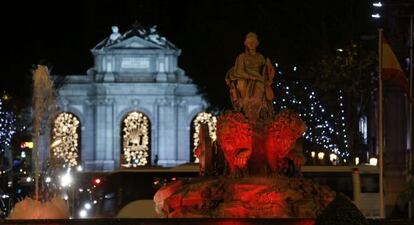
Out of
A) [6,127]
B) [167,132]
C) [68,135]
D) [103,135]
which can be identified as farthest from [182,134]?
[6,127]

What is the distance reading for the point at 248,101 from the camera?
21.0 metres

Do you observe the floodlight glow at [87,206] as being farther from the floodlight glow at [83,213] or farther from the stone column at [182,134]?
the stone column at [182,134]

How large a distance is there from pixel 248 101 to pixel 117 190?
1210 cm

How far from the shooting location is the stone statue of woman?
2102 cm

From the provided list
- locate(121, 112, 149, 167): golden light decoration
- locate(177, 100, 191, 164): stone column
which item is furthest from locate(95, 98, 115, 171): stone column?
locate(177, 100, 191, 164): stone column

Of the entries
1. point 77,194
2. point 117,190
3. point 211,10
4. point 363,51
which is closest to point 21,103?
point 211,10

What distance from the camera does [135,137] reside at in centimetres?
7869

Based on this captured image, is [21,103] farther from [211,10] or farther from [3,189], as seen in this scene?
[3,189]

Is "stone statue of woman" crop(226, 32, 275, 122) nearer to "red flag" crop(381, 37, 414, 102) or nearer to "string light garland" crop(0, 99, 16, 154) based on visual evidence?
"red flag" crop(381, 37, 414, 102)

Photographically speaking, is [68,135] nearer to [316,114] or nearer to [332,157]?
[316,114]

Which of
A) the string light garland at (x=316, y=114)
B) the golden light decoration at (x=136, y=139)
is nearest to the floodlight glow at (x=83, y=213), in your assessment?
the string light garland at (x=316, y=114)

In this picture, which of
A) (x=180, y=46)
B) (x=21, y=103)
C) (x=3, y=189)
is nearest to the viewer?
(x=3, y=189)

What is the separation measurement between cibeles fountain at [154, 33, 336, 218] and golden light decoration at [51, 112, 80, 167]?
187ft

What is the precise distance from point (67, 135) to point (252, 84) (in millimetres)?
58306
